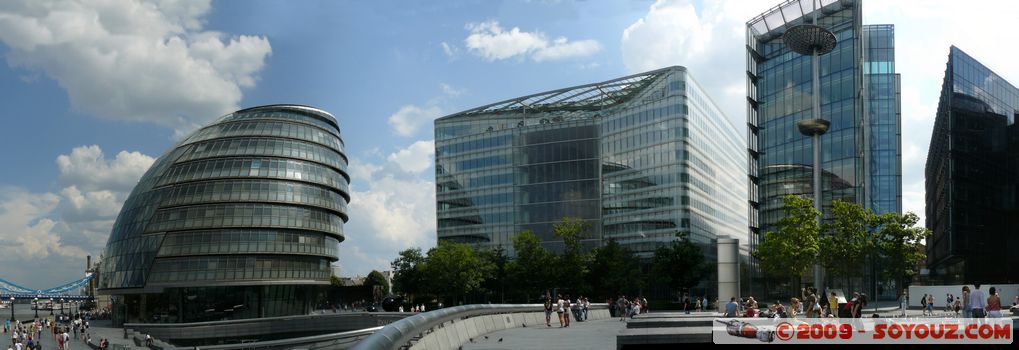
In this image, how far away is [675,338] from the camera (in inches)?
702

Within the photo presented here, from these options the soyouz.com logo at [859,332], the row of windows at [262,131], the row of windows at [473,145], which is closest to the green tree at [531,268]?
the row of windows at [262,131]

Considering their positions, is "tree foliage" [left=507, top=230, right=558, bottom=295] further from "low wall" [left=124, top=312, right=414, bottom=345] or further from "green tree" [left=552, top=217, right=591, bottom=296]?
"low wall" [left=124, top=312, right=414, bottom=345]

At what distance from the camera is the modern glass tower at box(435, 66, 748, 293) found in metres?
105

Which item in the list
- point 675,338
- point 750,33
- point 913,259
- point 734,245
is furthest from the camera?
point 750,33

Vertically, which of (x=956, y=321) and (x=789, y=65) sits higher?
(x=789, y=65)

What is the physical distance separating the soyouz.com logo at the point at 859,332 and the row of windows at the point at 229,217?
83.3m

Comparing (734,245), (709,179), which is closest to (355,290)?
(709,179)

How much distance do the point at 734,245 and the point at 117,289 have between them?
280ft

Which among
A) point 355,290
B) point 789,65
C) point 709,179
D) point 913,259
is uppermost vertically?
point 789,65

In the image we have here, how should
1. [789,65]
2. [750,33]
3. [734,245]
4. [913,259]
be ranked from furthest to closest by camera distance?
[750,33] → [789,65] → [913,259] → [734,245]

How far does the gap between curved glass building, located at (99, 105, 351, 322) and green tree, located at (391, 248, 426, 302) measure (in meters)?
13.5

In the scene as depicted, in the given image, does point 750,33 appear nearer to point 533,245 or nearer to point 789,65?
point 789,65

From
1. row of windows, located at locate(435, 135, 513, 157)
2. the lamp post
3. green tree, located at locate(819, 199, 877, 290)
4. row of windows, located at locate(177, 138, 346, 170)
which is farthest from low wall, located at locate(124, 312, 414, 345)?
row of windows, located at locate(435, 135, 513, 157)

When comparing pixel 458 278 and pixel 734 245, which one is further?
pixel 458 278
